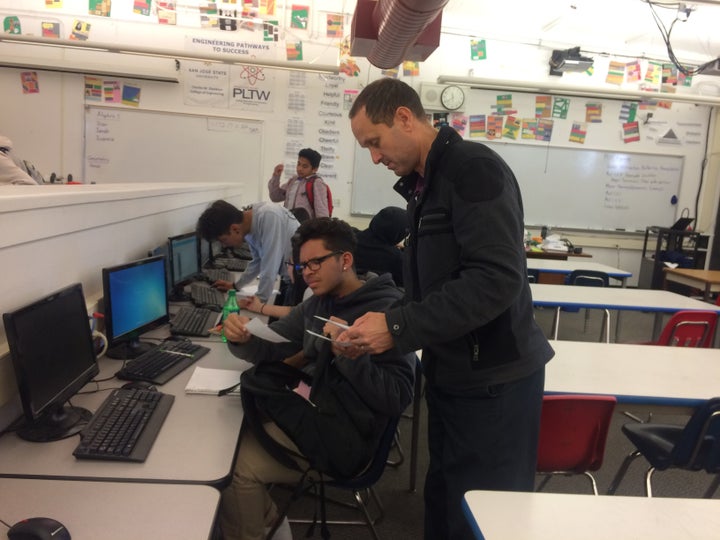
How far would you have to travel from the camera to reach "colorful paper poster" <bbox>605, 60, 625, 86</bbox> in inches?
262

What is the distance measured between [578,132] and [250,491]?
656 centimetres

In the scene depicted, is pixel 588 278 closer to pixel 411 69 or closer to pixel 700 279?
pixel 700 279

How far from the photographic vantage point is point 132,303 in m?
1.94

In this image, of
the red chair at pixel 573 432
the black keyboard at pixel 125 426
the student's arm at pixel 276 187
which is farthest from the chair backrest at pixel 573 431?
the student's arm at pixel 276 187

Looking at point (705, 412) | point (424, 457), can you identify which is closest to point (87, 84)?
point (424, 457)

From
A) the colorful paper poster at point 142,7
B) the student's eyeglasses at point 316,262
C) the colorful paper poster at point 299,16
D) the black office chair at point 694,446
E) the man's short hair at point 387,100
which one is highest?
the colorful paper poster at point 299,16

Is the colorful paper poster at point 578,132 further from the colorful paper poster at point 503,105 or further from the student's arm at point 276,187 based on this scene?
the student's arm at point 276,187

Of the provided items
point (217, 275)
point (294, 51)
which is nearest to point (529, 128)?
point (294, 51)

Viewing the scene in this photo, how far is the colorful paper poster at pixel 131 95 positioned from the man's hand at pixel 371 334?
5892 mm

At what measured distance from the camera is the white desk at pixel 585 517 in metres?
0.99

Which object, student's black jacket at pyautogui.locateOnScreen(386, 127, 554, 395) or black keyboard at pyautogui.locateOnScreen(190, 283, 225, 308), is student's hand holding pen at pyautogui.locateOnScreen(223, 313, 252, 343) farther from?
black keyboard at pyautogui.locateOnScreen(190, 283, 225, 308)

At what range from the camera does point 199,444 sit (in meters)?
1.31

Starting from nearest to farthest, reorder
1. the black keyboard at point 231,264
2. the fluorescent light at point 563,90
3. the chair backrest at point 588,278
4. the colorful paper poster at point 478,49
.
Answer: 1. the black keyboard at point 231,264
2. the chair backrest at point 588,278
3. the fluorescent light at point 563,90
4. the colorful paper poster at point 478,49

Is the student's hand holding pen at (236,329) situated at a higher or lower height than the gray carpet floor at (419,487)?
higher
